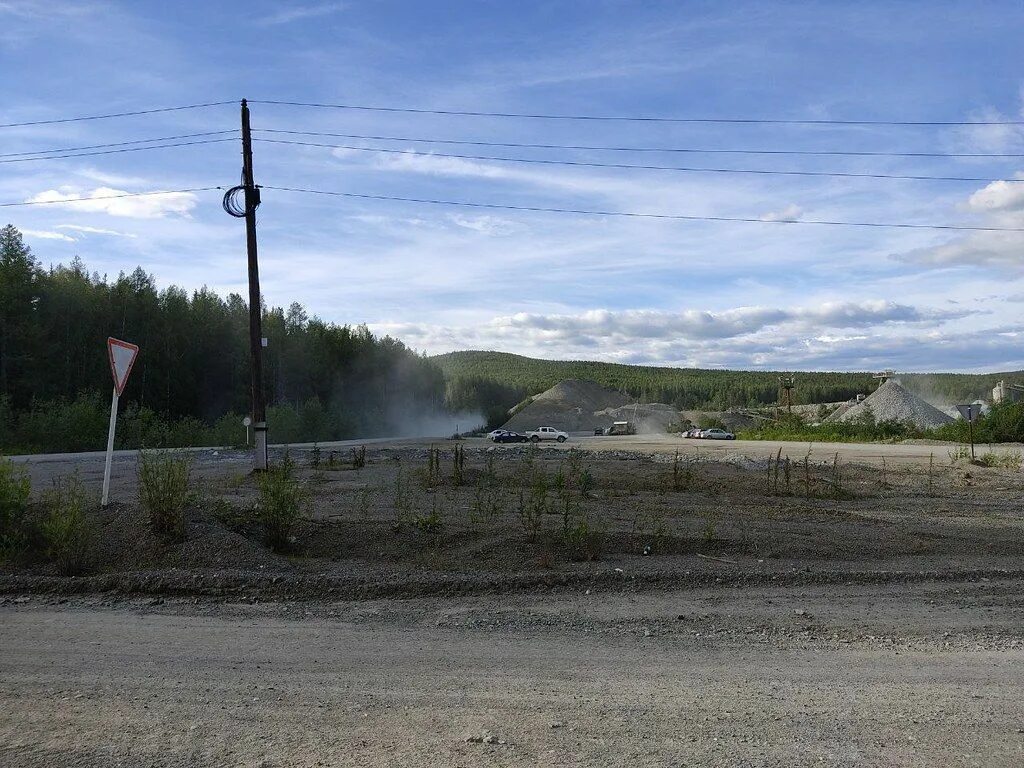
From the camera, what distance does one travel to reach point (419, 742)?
440 cm

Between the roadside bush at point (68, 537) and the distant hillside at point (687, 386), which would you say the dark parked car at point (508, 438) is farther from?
the roadside bush at point (68, 537)

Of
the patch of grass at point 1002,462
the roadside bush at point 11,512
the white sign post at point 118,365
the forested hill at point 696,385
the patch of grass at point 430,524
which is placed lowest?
the patch of grass at point 1002,462

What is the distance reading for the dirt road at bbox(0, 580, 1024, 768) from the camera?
171 inches

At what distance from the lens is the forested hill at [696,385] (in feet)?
380

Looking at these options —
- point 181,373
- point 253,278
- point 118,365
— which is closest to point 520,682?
point 118,365

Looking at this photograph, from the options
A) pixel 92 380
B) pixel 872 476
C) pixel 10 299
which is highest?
pixel 10 299

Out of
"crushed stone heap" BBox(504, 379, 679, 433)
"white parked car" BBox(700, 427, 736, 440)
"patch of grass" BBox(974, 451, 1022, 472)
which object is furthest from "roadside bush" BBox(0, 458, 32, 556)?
"crushed stone heap" BBox(504, 379, 679, 433)

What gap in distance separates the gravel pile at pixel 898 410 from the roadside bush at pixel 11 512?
209ft

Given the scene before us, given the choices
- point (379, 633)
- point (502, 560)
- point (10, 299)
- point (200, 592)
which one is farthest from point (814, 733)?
point (10, 299)

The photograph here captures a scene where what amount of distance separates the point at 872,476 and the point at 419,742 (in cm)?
2158

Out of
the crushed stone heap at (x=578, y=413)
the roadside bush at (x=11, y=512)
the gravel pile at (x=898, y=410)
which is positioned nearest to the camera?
the roadside bush at (x=11, y=512)

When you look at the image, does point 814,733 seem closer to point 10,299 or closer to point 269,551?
point 269,551

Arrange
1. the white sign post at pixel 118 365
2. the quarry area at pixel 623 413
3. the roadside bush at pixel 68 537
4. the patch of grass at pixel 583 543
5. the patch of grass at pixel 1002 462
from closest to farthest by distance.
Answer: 1. the roadside bush at pixel 68 537
2. the patch of grass at pixel 583 543
3. the white sign post at pixel 118 365
4. the patch of grass at pixel 1002 462
5. the quarry area at pixel 623 413

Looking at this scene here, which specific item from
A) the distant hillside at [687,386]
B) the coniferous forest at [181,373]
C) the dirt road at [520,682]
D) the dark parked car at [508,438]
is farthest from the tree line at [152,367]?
the dirt road at [520,682]
